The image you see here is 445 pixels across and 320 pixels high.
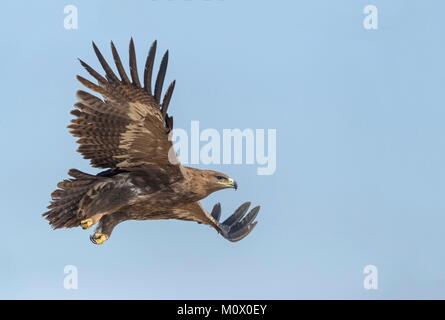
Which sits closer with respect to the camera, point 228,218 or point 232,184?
point 232,184

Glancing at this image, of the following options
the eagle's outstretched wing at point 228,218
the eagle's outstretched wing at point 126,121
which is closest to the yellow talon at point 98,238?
the eagle's outstretched wing at point 126,121

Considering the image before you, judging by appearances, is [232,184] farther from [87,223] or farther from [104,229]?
[87,223]

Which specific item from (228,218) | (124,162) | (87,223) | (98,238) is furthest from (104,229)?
(228,218)

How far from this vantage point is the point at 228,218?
2177 centimetres

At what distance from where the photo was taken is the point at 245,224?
21656 millimetres

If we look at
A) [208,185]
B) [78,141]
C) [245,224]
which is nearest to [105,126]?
[78,141]

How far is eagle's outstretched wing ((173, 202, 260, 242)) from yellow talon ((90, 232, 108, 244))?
5.35 feet

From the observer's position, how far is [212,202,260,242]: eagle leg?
69.7 ft

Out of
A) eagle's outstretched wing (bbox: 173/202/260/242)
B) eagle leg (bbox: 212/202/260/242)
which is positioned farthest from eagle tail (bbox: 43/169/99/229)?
eagle leg (bbox: 212/202/260/242)

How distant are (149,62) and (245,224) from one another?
500 cm

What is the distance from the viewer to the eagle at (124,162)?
17797 mm

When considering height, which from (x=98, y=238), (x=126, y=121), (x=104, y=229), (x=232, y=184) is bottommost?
(x=98, y=238)

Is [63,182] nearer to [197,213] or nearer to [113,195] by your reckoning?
[113,195]

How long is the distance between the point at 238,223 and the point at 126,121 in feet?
14.2
